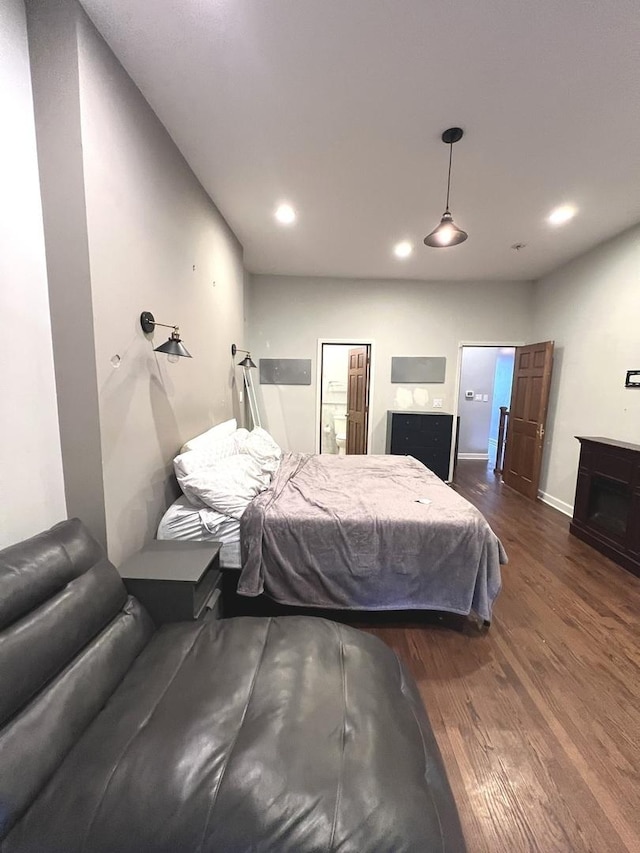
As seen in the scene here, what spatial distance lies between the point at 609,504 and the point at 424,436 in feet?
6.81

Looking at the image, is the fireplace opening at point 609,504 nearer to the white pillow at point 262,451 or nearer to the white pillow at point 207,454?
the white pillow at point 262,451

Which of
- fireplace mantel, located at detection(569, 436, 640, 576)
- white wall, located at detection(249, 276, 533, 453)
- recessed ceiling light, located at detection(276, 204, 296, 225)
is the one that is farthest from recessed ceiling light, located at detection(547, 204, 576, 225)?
recessed ceiling light, located at detection(276, 204, 296, 225)

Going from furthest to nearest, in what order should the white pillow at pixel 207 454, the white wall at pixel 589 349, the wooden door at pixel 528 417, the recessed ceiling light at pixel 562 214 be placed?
1. the wooden door at pixel 528 417
2. the white wall at pixel 589 349
3. the recessed ceiling light at pixel 562 214
4. the white pillow at pixel 207 454

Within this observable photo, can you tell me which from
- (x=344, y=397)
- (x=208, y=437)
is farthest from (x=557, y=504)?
(x=208, y=437)

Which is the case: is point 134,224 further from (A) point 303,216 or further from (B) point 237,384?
(B) point 237,384

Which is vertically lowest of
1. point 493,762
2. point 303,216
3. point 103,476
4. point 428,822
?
point 493,762

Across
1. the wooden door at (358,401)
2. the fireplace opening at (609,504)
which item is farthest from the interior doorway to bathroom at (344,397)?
the fireplace opening at (609,504)

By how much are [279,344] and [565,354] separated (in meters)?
3.62

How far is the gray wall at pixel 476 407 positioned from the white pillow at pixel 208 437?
5023 mm

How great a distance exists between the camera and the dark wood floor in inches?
44.6

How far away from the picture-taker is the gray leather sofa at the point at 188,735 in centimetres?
73

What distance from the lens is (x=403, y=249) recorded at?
3674 mm

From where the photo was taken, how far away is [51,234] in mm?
1366

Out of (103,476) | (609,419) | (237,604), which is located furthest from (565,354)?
(103,476)
